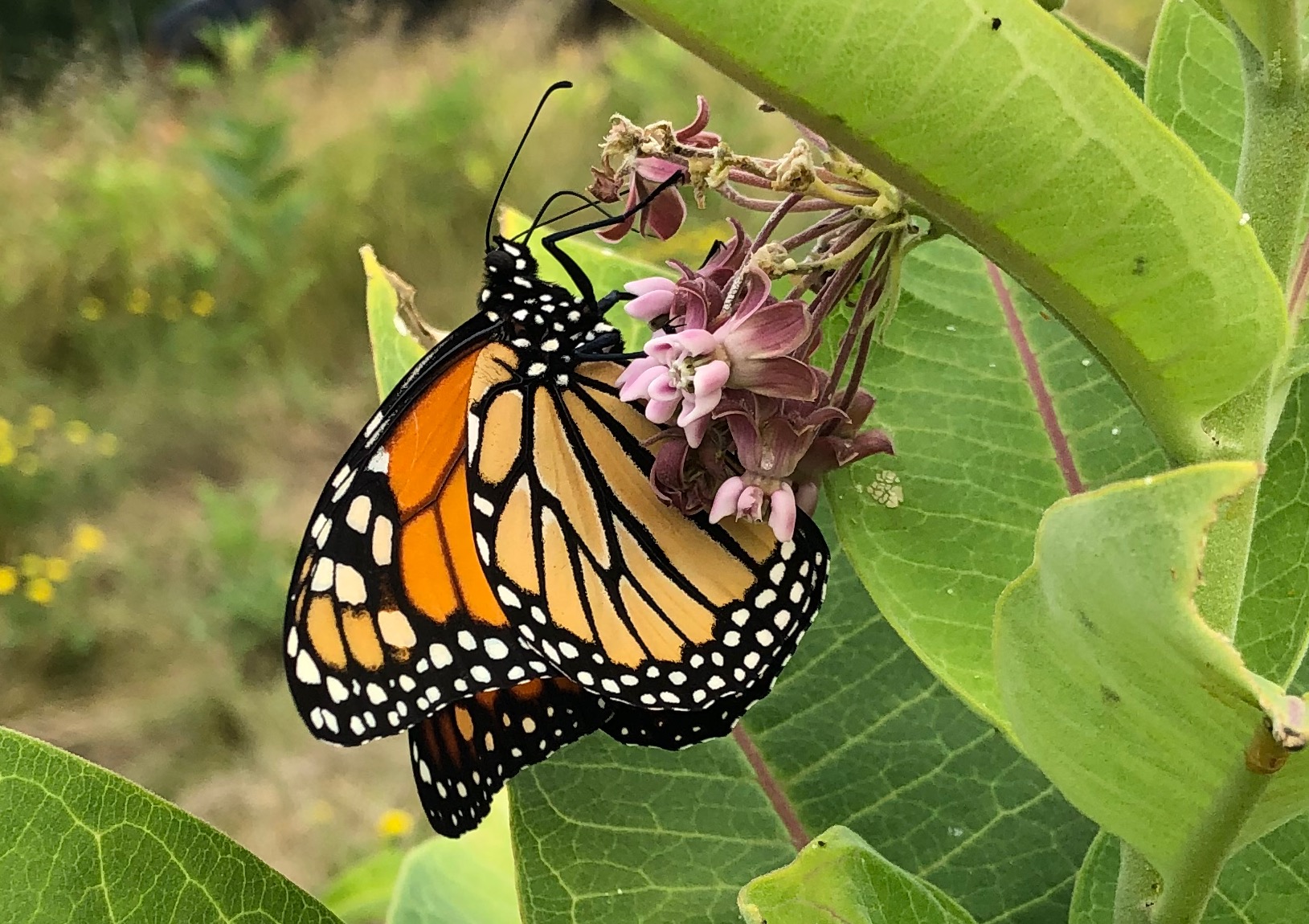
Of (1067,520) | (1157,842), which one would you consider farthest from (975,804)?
(1067,520)

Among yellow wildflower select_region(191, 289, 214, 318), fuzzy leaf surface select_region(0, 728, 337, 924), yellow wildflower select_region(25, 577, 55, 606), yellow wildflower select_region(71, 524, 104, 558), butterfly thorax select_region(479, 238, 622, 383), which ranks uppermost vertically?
butterfly thorax select_region(479, 238, 622, 383)

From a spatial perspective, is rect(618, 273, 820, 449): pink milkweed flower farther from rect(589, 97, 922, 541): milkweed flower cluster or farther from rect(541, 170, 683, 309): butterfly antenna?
rect(541, 170, 683, 309): butterfly antenna

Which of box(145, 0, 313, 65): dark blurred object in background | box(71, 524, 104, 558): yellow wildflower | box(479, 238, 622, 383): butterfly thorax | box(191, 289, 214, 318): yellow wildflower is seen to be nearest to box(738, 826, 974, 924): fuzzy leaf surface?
box(479, 238, 622, 383): butterfly thorax

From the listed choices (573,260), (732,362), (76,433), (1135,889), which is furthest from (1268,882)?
(76,433)

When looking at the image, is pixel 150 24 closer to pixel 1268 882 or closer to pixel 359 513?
pixel 359 513

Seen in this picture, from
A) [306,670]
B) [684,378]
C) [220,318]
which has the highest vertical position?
[684,378]
